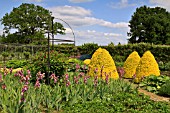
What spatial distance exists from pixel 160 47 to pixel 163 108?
13934mm

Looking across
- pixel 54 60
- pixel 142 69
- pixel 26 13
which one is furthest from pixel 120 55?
pixel 26 13

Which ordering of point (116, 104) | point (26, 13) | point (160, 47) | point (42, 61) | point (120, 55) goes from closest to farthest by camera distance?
point (116, 104) → point (42, 61) → point (160, 47) → point (120, 55) → point (26, 13)

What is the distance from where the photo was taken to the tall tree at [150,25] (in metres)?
38.7

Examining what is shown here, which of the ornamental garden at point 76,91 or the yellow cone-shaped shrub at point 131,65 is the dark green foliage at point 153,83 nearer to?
the ornamental garden at point 76,91

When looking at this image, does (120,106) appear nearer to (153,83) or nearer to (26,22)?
(153,83)

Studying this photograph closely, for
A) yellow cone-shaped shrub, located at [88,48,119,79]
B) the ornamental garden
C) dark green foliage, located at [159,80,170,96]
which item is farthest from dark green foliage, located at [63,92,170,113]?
yellow cone-shaped shrub, located at [88,48,119,79]

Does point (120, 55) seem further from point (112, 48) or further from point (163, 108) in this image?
point (163, 108)

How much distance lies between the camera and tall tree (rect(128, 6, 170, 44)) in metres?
38.7

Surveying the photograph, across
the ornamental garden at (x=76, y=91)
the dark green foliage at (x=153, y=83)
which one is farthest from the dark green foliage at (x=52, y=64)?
the dark green foliage at (x=153, y=83)

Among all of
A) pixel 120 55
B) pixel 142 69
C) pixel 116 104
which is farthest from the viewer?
pixel 120 55

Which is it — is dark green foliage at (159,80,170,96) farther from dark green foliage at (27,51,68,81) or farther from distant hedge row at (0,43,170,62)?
distant hedge row at (0,43,170,62)

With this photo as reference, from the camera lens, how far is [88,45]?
23.3 meters

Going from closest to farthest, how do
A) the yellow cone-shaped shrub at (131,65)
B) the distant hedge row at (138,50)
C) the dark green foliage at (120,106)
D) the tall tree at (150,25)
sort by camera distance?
the dark green foliage at (120,106), the yellow cone-shaped shrub at (131,65), the distant hedge row at (138,50), the tall tree at (150,25)

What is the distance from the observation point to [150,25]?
39688mm
